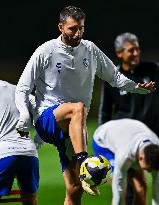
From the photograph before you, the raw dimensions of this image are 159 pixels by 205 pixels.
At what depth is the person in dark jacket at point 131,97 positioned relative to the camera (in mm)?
8492

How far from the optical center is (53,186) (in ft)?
33.1

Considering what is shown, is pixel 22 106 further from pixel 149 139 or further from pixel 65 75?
pixel 149 139

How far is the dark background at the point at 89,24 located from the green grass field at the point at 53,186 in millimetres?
4872

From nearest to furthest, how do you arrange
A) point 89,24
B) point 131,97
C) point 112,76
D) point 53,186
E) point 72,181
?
point 72,181 → point 112,76 → point 131,97 → point 53,186 → point 89,24

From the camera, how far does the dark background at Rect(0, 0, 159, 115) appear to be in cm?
1695

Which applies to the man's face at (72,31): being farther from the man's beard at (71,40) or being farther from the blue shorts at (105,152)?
the blue shorts at (105,152)

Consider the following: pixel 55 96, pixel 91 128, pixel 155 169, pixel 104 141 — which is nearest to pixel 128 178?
pixel 104 141

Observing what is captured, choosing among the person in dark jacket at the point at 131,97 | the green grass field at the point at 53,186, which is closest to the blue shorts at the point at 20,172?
the person in dark jacket at the point at 131,97

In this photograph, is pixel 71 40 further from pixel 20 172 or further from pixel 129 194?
pixel 129 194

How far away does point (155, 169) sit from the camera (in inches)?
273

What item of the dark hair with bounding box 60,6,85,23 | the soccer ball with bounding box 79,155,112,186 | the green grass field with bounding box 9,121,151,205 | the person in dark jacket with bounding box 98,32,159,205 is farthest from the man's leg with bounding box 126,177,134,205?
the dark hair with bounding box 60,6,85,23

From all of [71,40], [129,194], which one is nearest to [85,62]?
[71,40]

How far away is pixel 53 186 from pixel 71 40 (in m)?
3.89

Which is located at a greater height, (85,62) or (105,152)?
(85,62)
